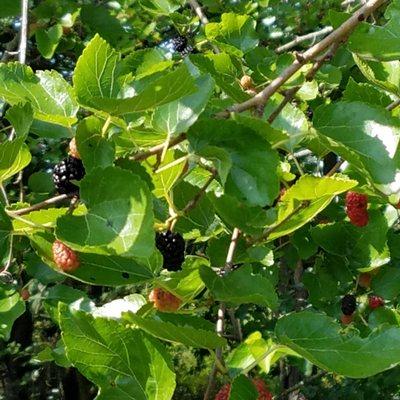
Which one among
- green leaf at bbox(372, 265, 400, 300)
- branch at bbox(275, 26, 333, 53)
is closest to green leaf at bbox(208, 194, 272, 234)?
green leaf at bbox(372, 265, 400, 300)

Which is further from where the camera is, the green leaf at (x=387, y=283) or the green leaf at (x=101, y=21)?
the green leaf at (x=101, y=21)

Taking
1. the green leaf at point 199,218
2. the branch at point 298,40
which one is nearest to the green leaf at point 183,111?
the green leaf at point 199,218

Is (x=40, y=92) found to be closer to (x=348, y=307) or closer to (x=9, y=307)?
(x=9, y=307)

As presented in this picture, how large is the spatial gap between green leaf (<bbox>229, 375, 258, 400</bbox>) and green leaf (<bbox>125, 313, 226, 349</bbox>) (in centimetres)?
4

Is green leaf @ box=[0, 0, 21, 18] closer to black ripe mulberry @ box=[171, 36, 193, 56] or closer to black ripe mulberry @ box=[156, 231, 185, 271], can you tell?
black ripe mulberry @ box=[171, 36, 193, 56]

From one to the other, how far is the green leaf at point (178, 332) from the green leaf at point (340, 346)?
2.4 inches

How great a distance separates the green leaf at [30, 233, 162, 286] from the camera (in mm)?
735

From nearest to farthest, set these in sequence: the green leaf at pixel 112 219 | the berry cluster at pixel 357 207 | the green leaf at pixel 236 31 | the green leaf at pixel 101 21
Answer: the green leaf at pixel 112 219, the berry cluster at pixel 357 207, the green leaf at pixel 236 31, the green leaf at pixel 101 21

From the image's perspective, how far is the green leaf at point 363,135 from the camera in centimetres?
72

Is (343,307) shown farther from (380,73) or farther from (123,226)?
(123,226)

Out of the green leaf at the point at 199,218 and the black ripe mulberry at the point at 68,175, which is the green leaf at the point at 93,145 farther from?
the green leaf at the point at 199,218

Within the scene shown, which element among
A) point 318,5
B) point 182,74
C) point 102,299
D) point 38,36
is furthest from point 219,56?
point 102,299

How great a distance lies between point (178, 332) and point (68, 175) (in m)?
0.20

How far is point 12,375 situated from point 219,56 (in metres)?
2.85
